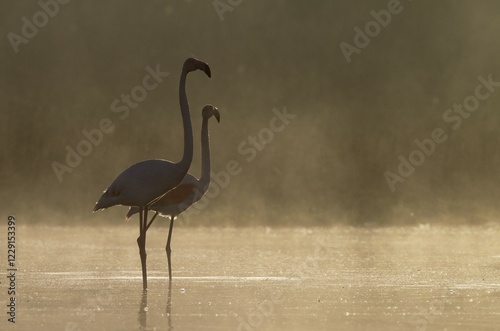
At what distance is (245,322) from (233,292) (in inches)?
83.5

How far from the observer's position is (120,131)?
34438mm

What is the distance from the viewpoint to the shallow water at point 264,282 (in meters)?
9.96

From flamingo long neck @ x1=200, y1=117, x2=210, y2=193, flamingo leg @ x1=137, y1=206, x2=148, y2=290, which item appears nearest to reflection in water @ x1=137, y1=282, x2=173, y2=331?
flamingo leg @ x1=137, y1=206, x2=148, y2=290

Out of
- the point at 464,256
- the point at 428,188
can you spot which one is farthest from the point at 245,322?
the point at 428,188

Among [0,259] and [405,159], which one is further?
[405,159]

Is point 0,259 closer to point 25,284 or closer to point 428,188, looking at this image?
point 25,284

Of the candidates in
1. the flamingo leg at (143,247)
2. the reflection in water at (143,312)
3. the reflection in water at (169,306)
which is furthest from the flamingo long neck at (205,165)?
the reflection in water at (143,312)

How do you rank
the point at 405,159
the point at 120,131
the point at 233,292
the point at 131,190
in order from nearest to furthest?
the point at 233,292 → the point at 131,190 → the point at 405,159 → the point at 120,131

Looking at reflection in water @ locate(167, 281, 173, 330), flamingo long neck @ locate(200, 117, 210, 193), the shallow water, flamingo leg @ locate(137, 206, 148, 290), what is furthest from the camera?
flamingo long neck @ locate(200, 117, 210, 193)

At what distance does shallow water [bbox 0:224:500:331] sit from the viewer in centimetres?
996

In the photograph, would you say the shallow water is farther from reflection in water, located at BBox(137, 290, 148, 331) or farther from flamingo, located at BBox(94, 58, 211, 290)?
flamingo, located at BBox(94, 58, 211, 290)

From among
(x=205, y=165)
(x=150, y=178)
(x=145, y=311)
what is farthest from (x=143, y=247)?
(x=145, y=311)

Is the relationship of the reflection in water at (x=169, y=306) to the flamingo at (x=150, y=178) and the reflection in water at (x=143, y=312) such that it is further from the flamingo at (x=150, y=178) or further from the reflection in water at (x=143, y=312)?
the flamingo at (x=150, y=178)

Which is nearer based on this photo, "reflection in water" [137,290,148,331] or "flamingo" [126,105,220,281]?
"reflection in water" [137,290,148,331]
